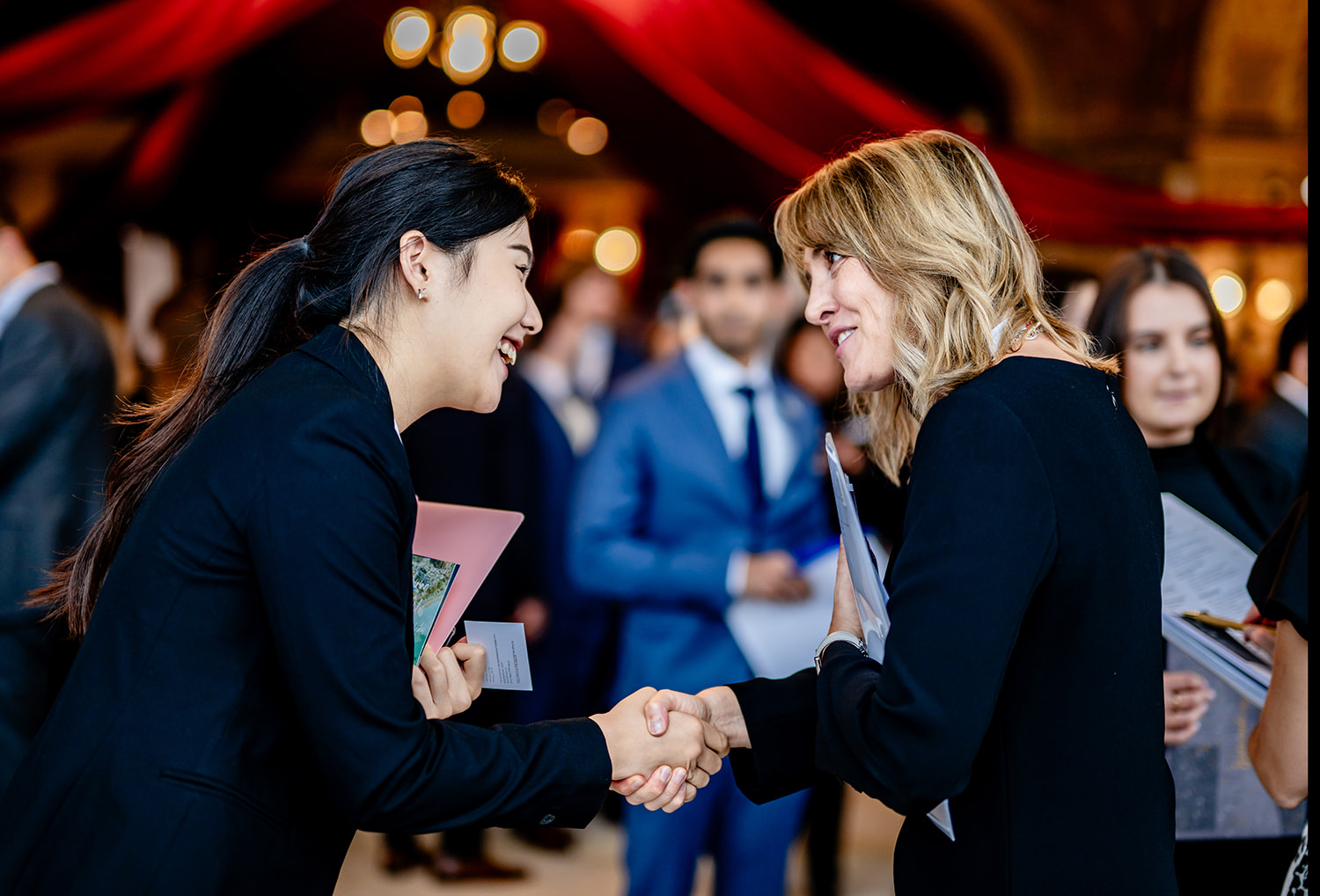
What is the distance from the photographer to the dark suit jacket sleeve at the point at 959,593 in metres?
1.12

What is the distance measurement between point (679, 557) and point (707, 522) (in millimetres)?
123

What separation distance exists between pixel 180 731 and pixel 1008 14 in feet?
25.1

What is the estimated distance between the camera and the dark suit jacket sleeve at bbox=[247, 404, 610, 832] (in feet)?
3.91

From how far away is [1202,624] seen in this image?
5.82 feet

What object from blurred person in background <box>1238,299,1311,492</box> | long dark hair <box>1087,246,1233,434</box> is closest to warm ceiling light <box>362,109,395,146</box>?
blurred person in background <box>1238,299,1311,492</box>

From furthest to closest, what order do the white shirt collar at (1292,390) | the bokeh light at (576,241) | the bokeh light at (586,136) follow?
1. the bokeh light at (576,241)
2. the bokeh light at (586,136)
3. the white shirt collar at (1292,390)

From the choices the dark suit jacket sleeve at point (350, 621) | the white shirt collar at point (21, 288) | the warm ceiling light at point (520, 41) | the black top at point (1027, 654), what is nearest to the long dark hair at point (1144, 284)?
the black top at point (1027, 654)

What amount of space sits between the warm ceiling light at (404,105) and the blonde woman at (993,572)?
896 cm

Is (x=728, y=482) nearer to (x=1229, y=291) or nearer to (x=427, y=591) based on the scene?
(x=427, y=591)

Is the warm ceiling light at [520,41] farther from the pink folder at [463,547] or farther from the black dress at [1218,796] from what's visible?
the pink folder at [463,547]

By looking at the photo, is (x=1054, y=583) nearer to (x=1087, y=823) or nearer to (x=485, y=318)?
(x=1087, y=823)

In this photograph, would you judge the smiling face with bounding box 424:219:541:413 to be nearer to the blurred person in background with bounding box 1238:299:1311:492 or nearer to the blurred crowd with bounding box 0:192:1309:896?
the blurred crowd with bounding box 0:192:1309:896

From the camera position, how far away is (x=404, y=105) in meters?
9.76

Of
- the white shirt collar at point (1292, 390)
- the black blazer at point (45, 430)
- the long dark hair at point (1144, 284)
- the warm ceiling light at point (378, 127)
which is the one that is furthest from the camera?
the warm ceiling light at point (378, 127)
